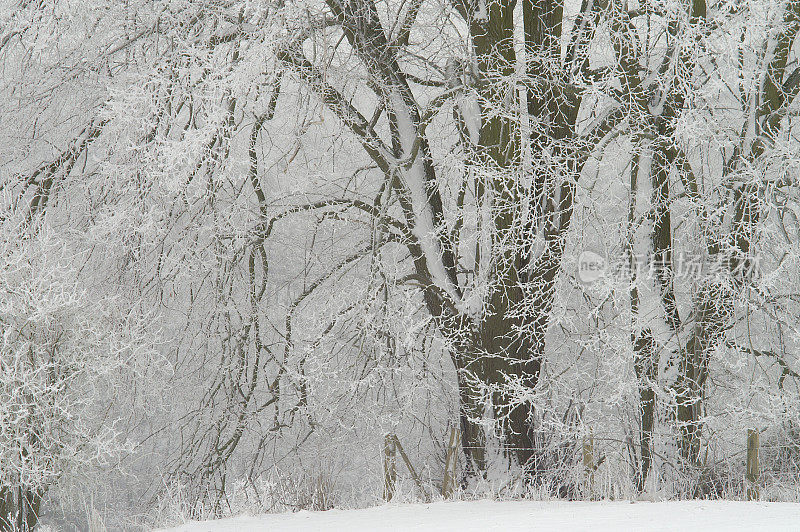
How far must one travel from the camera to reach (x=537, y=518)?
4.91 metres

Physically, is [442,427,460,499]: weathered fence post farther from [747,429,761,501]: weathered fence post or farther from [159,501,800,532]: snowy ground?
[747,429,761,501]: weathered fence post

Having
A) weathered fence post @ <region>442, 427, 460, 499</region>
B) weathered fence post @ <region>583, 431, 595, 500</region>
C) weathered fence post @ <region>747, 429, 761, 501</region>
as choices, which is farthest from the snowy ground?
weathered fence post @ <region>747, 429, 761, 501</region>

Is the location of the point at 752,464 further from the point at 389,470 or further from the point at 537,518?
the point at 389,470

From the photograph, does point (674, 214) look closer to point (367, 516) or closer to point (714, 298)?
point (714, 298)

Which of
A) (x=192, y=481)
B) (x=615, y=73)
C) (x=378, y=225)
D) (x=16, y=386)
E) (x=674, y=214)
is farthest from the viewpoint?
(x=16, y=386)

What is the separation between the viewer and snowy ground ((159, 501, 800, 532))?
4301 mm

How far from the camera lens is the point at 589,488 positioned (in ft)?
21.9

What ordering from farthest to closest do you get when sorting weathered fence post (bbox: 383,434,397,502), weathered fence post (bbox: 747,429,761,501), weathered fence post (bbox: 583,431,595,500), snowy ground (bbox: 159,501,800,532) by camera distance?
weathered fence post (bbox: 383,434,397,502) < weathered fence post (bbox: 583,431,595,500) < weathered fence post (bbox: 747,429,761,501) < snowy ground (bbox: 159,501,800,532)

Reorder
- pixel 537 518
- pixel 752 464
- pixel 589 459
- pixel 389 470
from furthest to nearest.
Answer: pixel 389 470 < pixel 589 459 < pixel 752 464 < pixel 537 518

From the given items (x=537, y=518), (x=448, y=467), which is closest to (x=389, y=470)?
(x=448, y=467)

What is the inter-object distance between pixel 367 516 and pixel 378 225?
2.82 meters

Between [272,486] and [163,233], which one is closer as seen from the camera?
[272,486]

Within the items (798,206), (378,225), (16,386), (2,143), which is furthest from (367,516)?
(16,386)

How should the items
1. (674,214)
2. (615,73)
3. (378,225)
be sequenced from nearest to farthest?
(615,73) < (378,225) < (674,214)
